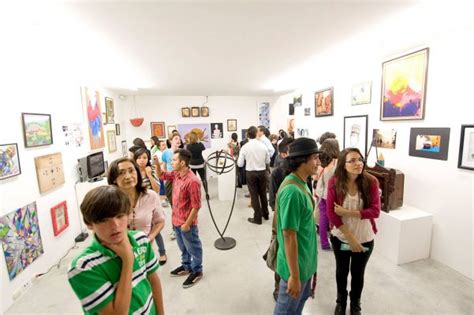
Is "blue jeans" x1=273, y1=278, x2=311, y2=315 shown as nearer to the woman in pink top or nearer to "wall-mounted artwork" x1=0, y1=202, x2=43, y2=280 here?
the woman in pink top

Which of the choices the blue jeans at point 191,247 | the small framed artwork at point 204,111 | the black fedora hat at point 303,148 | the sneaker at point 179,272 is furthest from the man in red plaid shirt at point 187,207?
the small framed artwork at point 204,111

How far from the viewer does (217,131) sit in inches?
297

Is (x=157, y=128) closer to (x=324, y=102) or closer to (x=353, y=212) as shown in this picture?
(x=324, y=102)

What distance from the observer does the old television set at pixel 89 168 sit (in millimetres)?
3627

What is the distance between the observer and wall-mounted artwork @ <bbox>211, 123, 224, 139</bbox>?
7492 millimetres

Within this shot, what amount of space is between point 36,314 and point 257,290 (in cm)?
207

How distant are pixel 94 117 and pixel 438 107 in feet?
17.4

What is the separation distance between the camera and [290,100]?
653cm

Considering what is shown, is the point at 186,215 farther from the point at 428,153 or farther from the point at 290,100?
the point at 290,100

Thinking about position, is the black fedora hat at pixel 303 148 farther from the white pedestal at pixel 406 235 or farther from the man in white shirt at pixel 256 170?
the man in white shirt at pixel 256 170

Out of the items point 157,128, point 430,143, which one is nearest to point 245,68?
point 430,143

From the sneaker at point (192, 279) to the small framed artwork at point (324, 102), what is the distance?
3722 mm

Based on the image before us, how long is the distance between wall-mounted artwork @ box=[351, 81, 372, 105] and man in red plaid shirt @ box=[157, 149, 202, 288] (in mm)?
2952

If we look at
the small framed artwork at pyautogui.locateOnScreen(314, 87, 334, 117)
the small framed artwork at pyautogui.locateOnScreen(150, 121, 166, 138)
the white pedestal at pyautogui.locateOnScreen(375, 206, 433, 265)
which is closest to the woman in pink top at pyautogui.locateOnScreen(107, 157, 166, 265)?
the white pedestal at pyautogui.locateOnScreen(375, 206, 433, 265)
